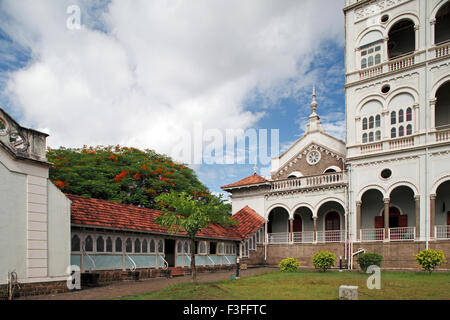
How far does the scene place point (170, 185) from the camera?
1275 inches

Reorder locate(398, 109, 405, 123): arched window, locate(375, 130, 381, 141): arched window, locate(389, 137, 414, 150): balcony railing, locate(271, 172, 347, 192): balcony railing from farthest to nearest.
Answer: locate(271, 172, 347, 192): balcony railing
locate(375, 130, 381, 141): arched window
locate(398, 109, 405, 123): arched window
locate(389, 137, 414, 150): balcony railing

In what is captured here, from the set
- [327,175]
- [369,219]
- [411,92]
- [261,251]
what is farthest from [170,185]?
[411,92]

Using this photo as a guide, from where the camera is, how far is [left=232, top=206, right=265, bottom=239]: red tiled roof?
28359mm

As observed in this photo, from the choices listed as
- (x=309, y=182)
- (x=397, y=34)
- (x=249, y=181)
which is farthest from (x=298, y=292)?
(x=397, y=34)

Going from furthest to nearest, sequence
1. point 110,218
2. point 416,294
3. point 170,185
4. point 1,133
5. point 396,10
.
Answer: point 170,185 → point 396,10 → point 110,218 → point 1,133 → point 416,294

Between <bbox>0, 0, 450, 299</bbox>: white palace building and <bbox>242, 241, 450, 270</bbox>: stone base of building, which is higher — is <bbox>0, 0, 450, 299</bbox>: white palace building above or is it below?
above

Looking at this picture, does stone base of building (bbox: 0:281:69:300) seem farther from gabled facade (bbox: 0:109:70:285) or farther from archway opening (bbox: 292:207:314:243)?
archway opening (bbox: 292:207:314:243)

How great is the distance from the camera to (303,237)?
1150 inches

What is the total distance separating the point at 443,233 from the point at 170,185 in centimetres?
2026

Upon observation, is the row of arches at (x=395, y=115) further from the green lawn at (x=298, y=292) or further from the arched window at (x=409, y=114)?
the green lawn at (x=298, y=292)

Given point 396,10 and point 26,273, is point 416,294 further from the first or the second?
point 396,10

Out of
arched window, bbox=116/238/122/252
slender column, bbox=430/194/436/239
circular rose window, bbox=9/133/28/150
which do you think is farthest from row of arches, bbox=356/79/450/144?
circular rose window, bbox=9/133/28/150

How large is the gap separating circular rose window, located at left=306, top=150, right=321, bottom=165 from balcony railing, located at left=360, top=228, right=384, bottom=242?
21.0 feet

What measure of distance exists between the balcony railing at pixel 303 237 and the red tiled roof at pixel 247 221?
Result: 2854 mm
